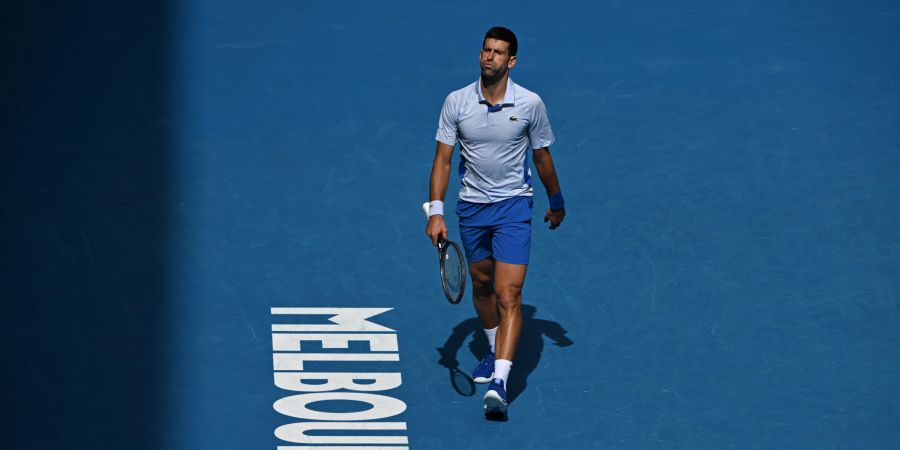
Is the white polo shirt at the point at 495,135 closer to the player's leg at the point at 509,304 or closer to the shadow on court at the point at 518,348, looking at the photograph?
the player's leg at the point at 509,304

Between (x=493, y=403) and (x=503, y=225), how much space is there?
104cm

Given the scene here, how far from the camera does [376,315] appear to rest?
36.0ft

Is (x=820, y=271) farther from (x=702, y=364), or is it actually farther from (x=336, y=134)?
(x=336, y=134)

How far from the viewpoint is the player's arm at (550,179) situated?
10.0 metres

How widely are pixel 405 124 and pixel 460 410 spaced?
11.8 feet

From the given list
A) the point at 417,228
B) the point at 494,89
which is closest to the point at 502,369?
Result: the point at 494,89

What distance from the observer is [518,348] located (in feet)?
35.4

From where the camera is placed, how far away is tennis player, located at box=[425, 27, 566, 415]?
9.81 m

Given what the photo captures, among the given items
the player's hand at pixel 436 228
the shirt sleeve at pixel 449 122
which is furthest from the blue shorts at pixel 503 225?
the shirt sleeve at pixel 449 122

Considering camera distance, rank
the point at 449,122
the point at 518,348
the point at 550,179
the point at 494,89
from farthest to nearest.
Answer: the point at 518,348 < the point at 550,179 < the point at 449,122 < the point at 494,89

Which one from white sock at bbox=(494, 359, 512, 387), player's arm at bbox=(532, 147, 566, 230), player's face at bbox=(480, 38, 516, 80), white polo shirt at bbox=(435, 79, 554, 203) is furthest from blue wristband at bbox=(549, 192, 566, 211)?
white sock at bbox=(494, 359, 512, 387)

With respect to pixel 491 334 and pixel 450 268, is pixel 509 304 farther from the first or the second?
pixel 491 334

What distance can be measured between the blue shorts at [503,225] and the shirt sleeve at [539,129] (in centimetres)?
34

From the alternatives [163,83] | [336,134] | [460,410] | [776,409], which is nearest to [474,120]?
[460,410]
